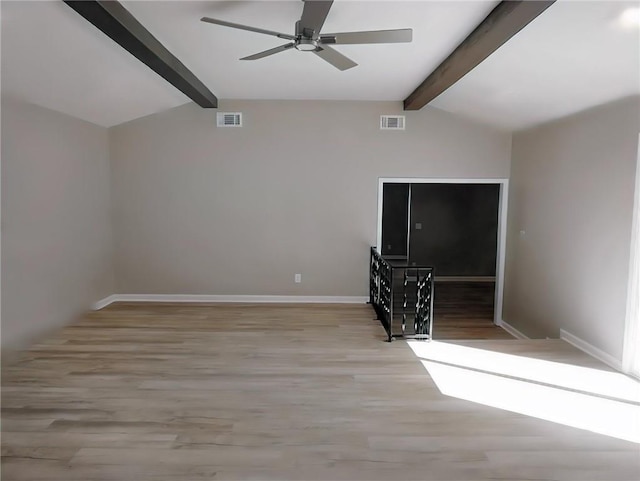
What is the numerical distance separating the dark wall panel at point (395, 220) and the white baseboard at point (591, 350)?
3.68 metres

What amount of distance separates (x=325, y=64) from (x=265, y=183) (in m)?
1.92

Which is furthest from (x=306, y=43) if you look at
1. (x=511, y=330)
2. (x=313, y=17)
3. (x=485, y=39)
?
(x=511, y=330)

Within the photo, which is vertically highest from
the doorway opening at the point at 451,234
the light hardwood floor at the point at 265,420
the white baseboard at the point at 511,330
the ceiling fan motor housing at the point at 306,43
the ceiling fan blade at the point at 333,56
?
the ceiling fan blade at the point at 333,56

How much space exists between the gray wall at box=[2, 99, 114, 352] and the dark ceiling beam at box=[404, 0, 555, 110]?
391cm

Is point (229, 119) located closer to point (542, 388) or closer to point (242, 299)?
point (242, 299)

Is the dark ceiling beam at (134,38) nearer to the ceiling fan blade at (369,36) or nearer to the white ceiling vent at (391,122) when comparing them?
Result: the ceiling fan blade at (369,36)

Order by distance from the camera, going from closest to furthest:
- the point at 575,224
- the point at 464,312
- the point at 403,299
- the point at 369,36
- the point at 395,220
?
the point at 369,36, the point at 575,224, the point at 403,299, the point at 464,312, the point at 395,220

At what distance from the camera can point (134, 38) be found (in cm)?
285

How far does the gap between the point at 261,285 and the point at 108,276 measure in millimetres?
2060

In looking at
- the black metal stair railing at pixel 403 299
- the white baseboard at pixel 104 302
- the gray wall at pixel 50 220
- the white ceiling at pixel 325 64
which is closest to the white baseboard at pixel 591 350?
the black metal stair railing at pixel 403 299

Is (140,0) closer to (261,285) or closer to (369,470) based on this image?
(369,470)

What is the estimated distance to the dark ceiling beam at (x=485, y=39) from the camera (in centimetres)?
233

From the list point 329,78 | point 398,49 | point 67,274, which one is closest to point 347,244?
point 329,78

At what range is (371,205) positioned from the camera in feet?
17.5
